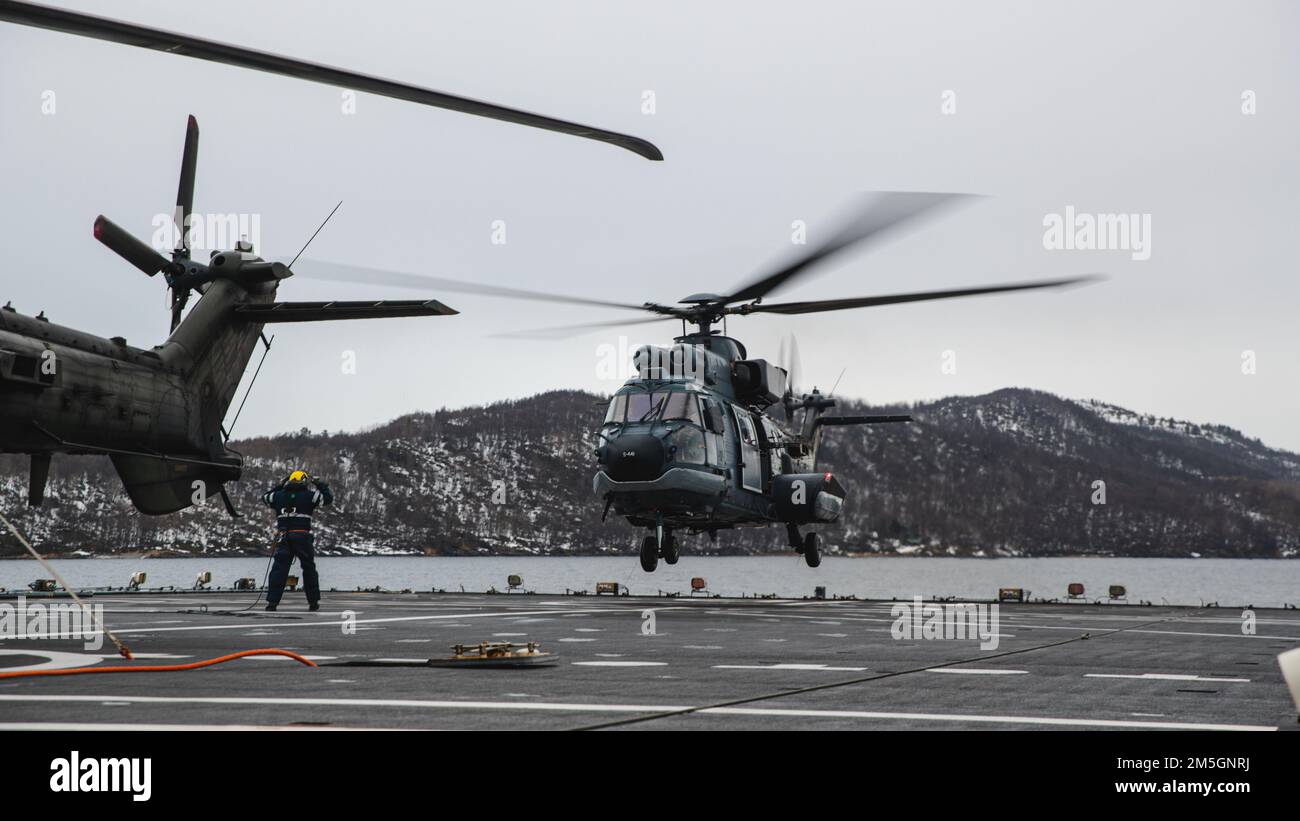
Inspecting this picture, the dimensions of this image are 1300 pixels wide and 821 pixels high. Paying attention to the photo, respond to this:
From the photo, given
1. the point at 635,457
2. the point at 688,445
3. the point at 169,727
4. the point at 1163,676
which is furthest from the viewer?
the point at 688,445

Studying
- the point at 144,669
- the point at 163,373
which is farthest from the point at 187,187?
the point at 144,669

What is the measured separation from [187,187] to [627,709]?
22.6 metres

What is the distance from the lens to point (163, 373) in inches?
974

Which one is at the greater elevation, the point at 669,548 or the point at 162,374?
the point at 162,374

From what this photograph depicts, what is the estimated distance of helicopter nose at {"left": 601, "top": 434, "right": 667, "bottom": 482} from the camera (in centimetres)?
2806

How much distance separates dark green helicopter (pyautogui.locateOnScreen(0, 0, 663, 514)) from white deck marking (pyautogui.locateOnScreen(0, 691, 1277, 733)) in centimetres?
1145

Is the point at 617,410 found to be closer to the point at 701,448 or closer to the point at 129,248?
the point at 701,448

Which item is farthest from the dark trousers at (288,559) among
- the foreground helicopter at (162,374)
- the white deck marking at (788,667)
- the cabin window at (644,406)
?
the white deck marking at (788,667)

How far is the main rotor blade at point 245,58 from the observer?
527 cm

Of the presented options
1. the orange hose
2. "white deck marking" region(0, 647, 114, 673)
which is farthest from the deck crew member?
the orange hose

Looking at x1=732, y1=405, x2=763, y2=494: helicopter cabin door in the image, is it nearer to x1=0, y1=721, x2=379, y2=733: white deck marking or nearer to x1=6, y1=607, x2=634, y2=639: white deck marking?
x1=6, y1=607, x2=634, y2=639: white deck marking
